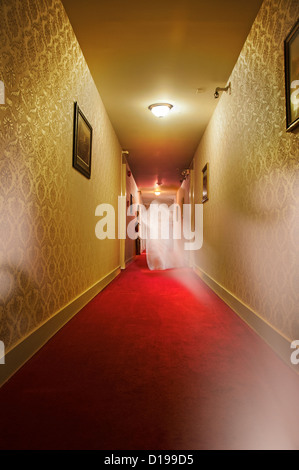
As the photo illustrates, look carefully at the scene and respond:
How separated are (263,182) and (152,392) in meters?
1.61

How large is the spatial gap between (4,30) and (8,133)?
1.60ft

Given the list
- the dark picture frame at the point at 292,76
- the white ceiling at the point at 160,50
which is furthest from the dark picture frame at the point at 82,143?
the dark picture frame at the point at 292,76

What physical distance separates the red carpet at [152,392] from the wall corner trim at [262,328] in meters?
0.05

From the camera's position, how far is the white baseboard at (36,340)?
1.45 metres

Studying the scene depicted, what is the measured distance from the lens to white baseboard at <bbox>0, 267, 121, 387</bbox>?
1448 mm

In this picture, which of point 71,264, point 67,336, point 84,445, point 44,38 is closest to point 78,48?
point 44,38

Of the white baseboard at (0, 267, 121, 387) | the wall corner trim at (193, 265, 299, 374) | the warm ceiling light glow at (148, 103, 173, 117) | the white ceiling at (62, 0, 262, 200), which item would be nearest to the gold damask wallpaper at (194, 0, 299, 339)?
the wall corner trim at (193, 265, 299, 374)

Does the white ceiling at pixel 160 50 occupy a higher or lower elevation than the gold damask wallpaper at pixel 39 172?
higher

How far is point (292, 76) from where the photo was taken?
5.37 feet

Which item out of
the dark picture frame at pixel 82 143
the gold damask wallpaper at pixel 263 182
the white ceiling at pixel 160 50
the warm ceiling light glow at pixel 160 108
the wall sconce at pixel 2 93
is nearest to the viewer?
the wall sconce at pixel 2 93

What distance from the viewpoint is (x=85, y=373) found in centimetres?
152

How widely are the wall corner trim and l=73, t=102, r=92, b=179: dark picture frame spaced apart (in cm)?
197

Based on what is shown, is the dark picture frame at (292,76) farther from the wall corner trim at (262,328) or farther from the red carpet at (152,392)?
the red carpet at (152,392)

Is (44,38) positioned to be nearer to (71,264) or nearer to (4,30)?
(4,30)
